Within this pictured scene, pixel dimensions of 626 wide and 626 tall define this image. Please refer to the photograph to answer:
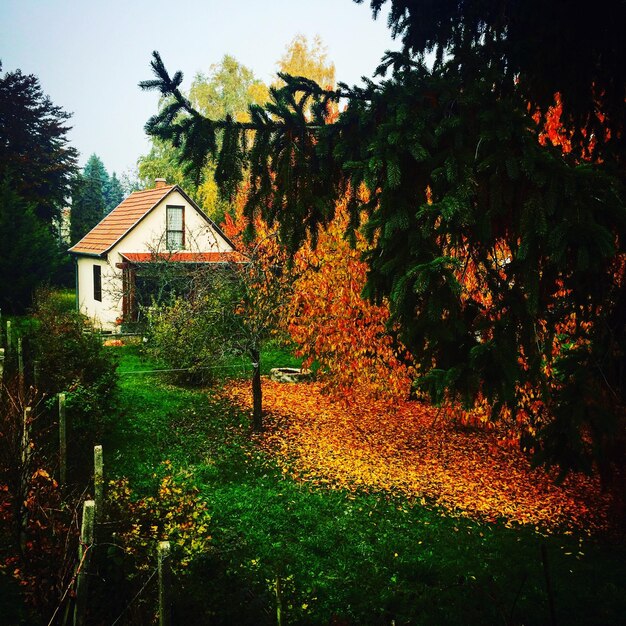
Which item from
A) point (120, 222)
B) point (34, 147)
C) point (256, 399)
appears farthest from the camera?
point (34, 147)

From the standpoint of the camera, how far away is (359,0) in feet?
20.5

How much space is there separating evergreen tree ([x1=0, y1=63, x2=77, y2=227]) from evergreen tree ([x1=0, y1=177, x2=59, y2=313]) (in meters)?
3.79

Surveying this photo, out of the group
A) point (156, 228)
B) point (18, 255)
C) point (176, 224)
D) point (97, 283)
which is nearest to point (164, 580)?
point (156, 228)

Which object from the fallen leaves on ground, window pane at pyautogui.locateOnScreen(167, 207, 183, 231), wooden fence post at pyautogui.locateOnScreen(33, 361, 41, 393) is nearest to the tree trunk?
the fallen leaves on ground

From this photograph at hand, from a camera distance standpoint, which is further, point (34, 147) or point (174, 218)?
point (34, 147)

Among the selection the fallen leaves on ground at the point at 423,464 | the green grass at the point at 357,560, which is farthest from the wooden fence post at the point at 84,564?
the fallen leaves on ground at the point at 423,464

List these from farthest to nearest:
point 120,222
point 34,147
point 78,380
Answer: point 34,147 → point 120,222 → point 78,380

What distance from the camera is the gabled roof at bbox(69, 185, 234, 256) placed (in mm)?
22359

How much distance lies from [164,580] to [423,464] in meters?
6.62

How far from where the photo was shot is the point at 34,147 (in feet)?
104

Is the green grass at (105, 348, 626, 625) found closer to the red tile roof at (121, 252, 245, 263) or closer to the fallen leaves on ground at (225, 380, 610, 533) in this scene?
the fallen leaves on ground at (225, 380, 610, 533)

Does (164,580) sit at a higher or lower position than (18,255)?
lower

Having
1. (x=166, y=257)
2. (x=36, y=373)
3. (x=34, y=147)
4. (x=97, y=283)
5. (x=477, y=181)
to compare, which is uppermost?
(x=34, y=147)

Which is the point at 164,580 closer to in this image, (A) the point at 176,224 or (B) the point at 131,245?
(B) the point at 131,245
